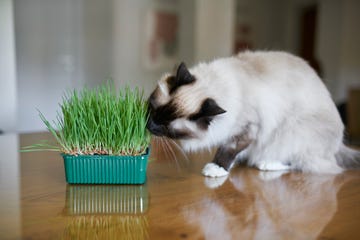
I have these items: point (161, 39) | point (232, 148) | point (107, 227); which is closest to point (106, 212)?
point (107, 227)

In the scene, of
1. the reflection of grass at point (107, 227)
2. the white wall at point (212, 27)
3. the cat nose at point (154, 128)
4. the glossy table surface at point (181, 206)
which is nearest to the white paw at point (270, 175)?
the glossy table surface at point (181, 206)

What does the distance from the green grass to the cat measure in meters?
0.07

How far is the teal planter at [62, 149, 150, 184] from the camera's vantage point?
0.87 m

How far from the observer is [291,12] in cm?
571

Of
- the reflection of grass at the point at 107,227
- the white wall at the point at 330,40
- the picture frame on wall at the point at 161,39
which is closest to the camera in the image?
the reflection of grass at the point at 107,227

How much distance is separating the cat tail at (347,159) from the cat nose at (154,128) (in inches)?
A: 24.6

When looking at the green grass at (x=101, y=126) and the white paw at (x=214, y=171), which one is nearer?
the green grass at (x=101, y=126)

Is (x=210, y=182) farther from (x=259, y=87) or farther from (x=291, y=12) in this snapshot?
(x=291, y=12)

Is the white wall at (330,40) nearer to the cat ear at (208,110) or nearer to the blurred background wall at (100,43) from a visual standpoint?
the blurred background wall at (100,43)

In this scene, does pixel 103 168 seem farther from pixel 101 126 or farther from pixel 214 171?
pixel 214 171

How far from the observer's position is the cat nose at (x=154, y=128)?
928mm

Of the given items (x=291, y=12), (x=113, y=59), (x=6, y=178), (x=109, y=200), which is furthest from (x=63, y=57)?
(x=291, y=12)

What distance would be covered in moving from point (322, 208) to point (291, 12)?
5492mm

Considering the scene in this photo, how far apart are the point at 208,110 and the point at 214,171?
0.21 metres
